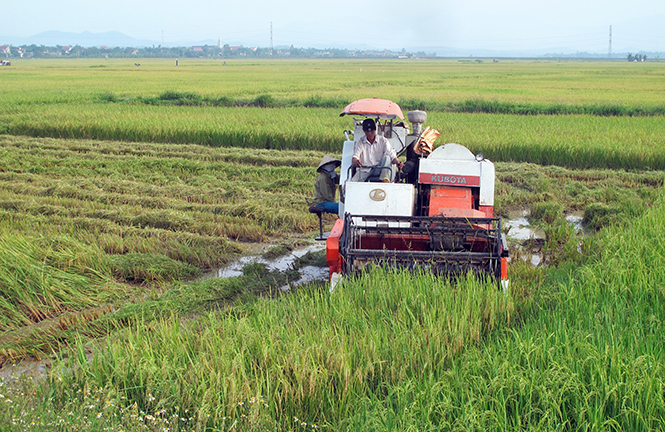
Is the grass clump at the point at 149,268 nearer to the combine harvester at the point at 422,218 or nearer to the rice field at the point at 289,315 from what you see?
the rice field at the point at 289,315

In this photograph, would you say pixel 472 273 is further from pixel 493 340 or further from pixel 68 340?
pixel 68 340

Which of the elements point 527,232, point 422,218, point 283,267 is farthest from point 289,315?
point 527,232

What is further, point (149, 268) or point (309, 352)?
point (149, 268)

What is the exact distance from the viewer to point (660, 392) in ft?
8.16

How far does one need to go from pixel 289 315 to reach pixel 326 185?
2683 mm

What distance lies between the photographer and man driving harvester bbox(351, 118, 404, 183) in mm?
5703

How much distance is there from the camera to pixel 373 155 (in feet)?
19.6

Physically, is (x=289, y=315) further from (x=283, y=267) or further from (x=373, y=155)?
(x=373, y=155)

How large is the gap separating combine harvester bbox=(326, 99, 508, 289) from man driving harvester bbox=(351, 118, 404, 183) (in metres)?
0.13

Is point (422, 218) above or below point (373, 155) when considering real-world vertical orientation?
below

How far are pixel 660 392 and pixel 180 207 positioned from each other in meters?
7.01

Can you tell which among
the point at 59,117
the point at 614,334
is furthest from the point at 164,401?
the point at 59,117

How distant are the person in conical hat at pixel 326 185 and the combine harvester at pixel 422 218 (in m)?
Answer: 0.17

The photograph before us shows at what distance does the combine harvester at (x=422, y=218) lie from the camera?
175 inches
